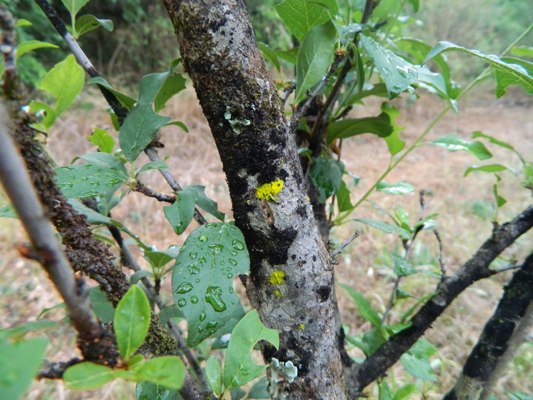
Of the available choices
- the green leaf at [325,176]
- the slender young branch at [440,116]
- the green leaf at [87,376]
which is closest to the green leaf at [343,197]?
the slender young branch at [440,116]

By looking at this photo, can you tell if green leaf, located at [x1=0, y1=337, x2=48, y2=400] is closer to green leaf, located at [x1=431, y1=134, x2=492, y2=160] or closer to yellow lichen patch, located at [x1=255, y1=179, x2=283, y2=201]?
yellow lichen patch, located at [x1=255, y1=179, x2=283, y2=201]

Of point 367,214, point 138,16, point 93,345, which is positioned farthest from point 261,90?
point 138,16

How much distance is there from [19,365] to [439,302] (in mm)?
635

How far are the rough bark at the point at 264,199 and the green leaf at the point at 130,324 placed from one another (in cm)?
18

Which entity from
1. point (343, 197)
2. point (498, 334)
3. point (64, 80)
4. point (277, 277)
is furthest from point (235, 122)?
point (498, 334)

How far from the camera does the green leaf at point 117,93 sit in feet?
1.46

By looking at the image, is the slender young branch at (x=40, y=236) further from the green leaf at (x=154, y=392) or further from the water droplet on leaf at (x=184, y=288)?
the green leaf at (x=154, y=392)

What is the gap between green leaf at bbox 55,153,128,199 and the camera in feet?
A: 1.30

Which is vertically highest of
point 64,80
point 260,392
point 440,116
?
point 440,116

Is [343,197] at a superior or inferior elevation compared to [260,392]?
superior

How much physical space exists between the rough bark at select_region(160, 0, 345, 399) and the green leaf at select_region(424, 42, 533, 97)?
18 centimetres

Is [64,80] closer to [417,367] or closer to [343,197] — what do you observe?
[343,197]

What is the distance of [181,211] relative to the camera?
44 cm

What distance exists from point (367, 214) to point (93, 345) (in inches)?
111
